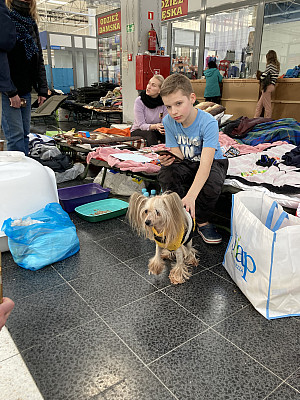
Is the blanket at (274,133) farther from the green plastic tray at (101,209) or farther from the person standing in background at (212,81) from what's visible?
the person standing in background at (212,81)

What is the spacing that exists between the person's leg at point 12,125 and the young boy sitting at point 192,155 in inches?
51.3

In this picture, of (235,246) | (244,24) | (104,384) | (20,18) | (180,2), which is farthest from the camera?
(180,2)

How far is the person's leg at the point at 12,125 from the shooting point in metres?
2.67

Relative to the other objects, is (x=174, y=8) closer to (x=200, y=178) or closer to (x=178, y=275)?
(x=200, y=178)

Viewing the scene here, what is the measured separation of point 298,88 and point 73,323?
18.2 feet

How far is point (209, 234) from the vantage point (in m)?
2.32

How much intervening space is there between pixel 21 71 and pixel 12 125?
0.45m

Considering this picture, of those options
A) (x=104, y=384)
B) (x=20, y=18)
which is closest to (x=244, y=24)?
(x=20, y=18)

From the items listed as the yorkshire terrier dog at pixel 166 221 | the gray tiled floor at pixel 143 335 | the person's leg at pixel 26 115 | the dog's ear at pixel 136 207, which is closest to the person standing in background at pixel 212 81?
the person's leg at pixel 26 115

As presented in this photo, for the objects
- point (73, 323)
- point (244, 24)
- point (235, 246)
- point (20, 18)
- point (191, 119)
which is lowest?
point (73, 323)

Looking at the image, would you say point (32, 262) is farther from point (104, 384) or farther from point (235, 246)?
point (235, 246)

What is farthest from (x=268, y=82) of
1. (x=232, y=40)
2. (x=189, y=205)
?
(x=189, y=205)

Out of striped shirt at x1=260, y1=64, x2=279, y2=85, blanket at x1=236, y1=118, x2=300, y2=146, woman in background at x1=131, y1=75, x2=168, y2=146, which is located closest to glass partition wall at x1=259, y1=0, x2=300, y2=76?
striped shirt at x1=260, y1=64, x2=279, y2=85

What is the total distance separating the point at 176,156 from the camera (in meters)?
2.41
